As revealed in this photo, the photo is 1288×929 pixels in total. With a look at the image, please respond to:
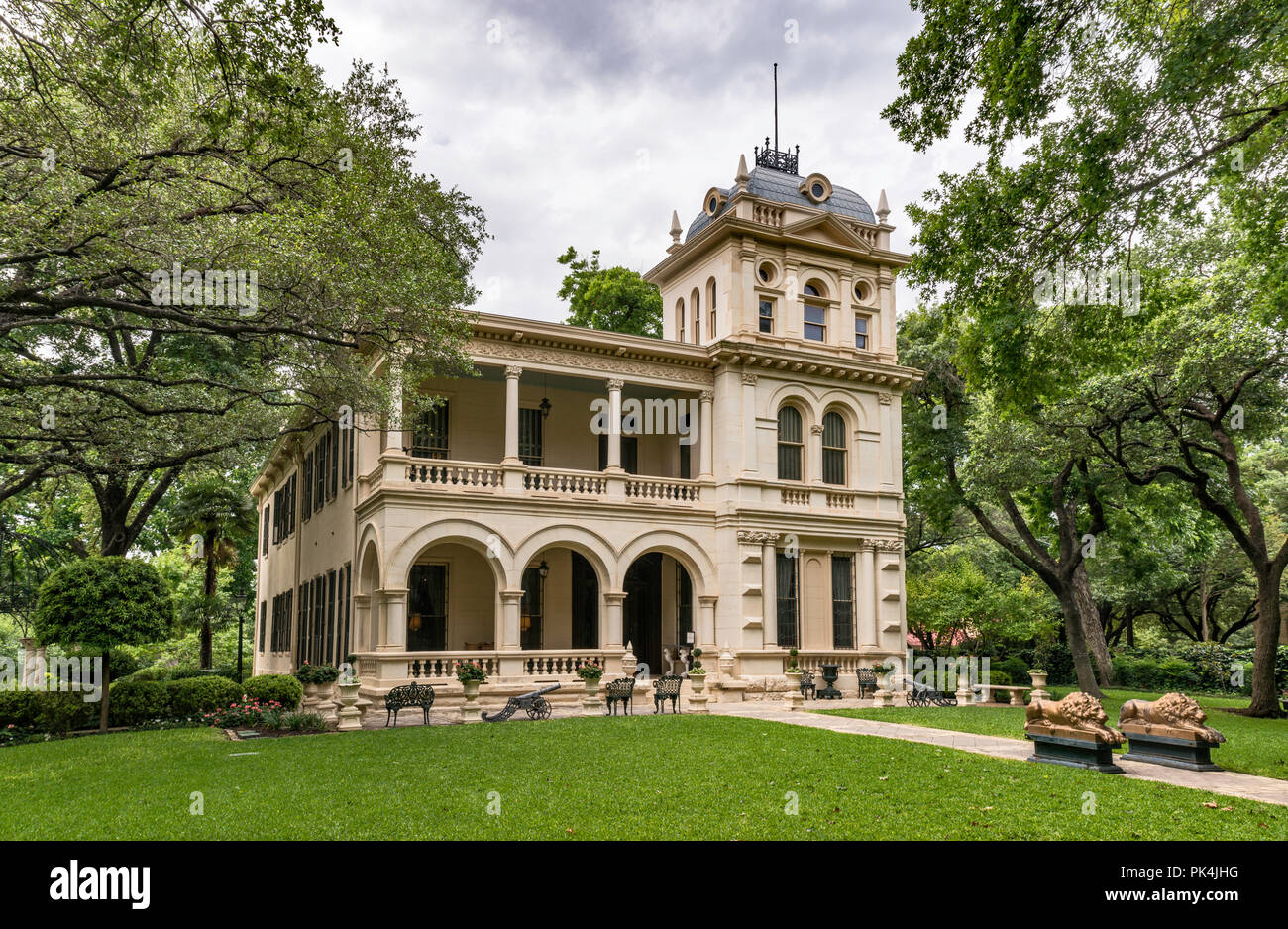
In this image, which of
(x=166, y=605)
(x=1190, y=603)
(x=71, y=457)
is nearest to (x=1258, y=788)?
(x=166, y=605)

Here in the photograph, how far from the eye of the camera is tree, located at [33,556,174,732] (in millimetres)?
17125

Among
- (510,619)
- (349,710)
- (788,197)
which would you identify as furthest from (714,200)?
(349,710)

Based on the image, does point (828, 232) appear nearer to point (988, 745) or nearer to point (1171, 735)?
point (988, 745)

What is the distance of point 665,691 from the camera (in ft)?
69.2

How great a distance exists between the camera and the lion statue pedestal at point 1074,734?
1189cm

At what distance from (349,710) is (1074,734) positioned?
12.4 meters

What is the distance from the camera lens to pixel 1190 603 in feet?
140

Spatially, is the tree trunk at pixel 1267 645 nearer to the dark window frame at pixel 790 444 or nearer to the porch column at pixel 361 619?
the dark window frame at pixel 790 444

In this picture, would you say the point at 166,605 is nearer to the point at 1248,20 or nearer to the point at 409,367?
the point at 409,367

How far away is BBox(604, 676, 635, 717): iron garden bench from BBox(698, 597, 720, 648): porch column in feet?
14.5

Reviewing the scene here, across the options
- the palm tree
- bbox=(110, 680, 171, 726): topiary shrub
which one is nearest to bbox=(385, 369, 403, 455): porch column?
bbox=(110, 680, 171, 726): topiary shrub
